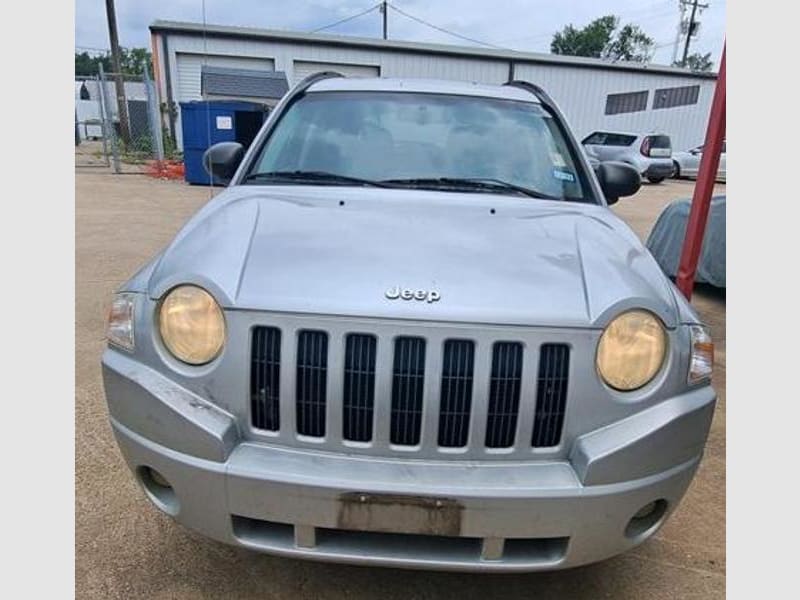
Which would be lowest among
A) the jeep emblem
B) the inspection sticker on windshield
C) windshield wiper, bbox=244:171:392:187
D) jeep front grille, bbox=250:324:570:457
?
jeep front grille, bbox=250:324:570:457

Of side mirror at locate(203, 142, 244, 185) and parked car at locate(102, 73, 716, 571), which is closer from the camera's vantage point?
parked car at locate(102, 73, 716, 571)

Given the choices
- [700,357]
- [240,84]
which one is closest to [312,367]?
[700,357]

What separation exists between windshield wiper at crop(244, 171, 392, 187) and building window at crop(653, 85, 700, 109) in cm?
2798

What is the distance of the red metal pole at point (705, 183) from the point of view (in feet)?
14.9

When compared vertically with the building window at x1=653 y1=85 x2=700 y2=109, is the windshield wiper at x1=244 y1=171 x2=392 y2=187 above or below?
below

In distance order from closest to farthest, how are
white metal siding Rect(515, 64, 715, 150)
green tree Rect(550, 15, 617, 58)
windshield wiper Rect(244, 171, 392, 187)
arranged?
windshield wiper Rect(244, 171, 392, 187)
white metal siding Rect(515, 64, 715, 150)
green tree Rect(550, 15, 617, 58)

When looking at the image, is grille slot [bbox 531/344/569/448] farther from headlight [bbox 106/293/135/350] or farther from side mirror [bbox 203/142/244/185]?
side mirror [bbox 203/142/244/185]

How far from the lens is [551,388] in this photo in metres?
1.85

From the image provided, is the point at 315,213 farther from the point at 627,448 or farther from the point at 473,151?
the point at 627,448

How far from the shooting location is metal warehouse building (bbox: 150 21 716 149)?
790 inches

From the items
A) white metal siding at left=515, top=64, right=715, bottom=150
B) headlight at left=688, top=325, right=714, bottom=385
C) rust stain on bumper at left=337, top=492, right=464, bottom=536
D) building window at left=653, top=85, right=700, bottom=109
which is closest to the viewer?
rust stain on bumper at left=337, top=492, right=464, bottom=536

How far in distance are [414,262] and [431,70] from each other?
23.0 m

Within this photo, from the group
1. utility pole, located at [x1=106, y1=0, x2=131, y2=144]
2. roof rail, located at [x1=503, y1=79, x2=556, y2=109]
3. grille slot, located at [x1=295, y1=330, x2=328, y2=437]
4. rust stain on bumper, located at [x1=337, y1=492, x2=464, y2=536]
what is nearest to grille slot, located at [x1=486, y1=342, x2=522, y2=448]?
rust stain on bumper, located at [x1=337, y1=492, x2=464, y2=536]

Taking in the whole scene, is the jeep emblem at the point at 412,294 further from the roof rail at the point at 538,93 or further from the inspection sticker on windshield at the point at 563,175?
the roof rail at the point at 538,93
